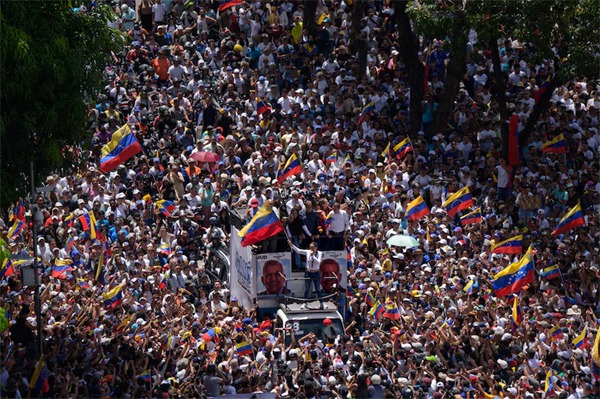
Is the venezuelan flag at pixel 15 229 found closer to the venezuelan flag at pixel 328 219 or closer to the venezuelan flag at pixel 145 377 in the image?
the venezuelan flag at pixel 328 219

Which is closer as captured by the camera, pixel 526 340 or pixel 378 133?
pixel 526 340

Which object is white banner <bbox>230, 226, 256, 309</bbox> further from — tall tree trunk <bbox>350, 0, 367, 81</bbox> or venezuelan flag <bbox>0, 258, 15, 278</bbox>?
tall tree trunk <bbox>350, 0, 367, 81</bbox>

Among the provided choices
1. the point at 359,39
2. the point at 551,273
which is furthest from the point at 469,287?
the point at 359,39

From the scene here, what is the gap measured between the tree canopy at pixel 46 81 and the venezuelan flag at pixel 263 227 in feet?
13.1

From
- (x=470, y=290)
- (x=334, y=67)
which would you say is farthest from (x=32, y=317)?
(x=334, y=67)

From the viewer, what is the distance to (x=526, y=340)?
29.7 m

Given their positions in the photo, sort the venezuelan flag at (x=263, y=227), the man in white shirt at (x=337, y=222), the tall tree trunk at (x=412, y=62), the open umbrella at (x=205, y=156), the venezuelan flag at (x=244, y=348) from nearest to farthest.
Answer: the venezuelan flag at (x=244, y=348)
the venezuelan flag at (x=263, y=227)
the man in white shirt at (x=337, y=222)
the open umbrella at (x=205, y=156)
the tall tree trunk at (x=412, y=62)

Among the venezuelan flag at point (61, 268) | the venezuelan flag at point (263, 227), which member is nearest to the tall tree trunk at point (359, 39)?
the venezuelan flag at point (263, 227)

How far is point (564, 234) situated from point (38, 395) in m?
13.0

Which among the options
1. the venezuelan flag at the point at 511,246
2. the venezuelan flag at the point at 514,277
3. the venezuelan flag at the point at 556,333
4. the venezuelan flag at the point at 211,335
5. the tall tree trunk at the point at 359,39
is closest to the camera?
the venezuelan flag at the point at 211,335

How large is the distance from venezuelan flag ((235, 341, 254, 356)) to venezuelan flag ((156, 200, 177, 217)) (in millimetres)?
7030

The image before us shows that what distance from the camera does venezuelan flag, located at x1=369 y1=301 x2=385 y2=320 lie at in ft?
102

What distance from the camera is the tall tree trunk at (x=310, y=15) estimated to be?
42.6m

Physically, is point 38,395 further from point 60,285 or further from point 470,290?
point 470,290
